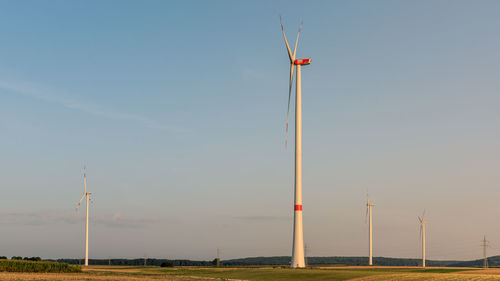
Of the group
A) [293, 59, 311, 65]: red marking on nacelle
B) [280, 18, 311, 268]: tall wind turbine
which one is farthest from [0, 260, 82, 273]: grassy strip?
[293, 59, 311, 65]: red marking on nacelle

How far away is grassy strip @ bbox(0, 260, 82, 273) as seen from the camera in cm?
11244

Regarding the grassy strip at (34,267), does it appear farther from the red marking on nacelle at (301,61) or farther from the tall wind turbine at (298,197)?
the red marking on nacelle at (301,61)

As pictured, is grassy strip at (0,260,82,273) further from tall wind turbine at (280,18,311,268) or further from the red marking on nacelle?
the red marking on nacelle

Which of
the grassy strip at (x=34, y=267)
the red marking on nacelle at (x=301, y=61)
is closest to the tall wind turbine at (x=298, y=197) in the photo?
the red marking on nacelle at (x=301, y=61)

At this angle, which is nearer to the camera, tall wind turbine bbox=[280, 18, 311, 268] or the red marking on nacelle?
tall wind turbine bbox=[280, 18, 311, 268]

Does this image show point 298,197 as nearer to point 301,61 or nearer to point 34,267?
point 301,61

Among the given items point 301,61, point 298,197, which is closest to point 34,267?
point 298,197

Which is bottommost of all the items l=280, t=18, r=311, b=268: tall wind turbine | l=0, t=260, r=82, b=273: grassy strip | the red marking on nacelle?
l=0, t=260, r=82, b=273: grassy strip

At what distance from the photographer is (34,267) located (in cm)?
11369

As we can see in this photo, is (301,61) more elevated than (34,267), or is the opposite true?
(301,61)

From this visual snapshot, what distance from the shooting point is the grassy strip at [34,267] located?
369 ft

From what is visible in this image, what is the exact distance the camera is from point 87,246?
157000mm

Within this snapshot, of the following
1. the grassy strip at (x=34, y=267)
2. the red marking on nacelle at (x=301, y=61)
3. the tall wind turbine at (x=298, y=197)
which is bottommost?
the grassy strip at (x=34, y=267)

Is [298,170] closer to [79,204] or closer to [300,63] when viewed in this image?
[300,63]
